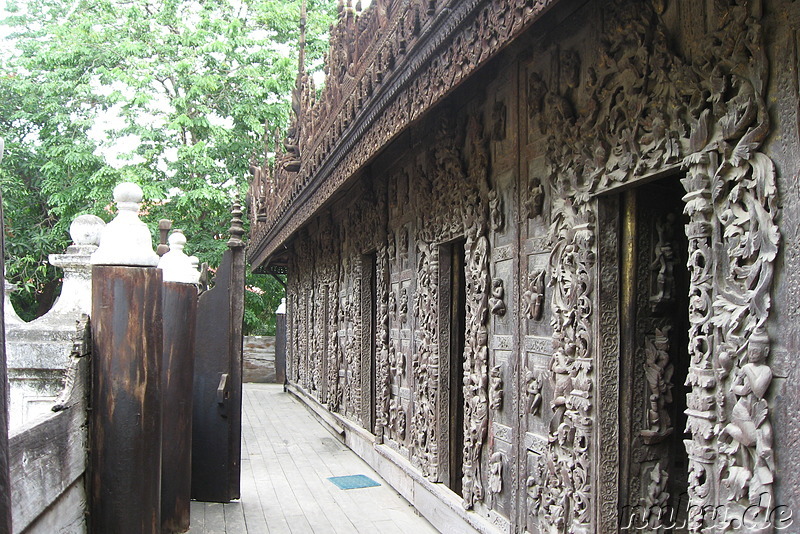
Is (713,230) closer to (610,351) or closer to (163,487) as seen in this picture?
(610,351)

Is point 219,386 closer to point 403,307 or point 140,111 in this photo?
point 403,307

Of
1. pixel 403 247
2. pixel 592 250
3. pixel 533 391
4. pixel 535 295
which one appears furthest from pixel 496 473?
pixel 403 247

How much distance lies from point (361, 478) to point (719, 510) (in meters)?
5.34

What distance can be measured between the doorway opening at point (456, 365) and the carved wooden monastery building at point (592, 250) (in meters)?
→ 0.02

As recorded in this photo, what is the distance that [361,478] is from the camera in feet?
23.8

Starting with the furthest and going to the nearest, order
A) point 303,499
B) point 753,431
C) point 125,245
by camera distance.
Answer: point 303,499
point 125,245
point 753,431

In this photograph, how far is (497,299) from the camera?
4309mm

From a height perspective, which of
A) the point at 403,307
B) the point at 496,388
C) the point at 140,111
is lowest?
the point at 496,388

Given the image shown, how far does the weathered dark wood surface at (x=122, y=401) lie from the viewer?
11.0ft

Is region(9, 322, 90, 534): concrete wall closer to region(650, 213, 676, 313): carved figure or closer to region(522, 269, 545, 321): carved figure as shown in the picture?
region(522, 269, 545, 321): carved figure

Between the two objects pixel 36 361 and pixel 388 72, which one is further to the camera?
pixel 36 361

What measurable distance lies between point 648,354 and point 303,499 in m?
4.12

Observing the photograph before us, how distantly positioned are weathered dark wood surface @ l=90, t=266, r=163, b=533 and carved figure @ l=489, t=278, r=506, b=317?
1.98m

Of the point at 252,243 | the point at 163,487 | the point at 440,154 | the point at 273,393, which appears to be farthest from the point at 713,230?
the point at 273,393
